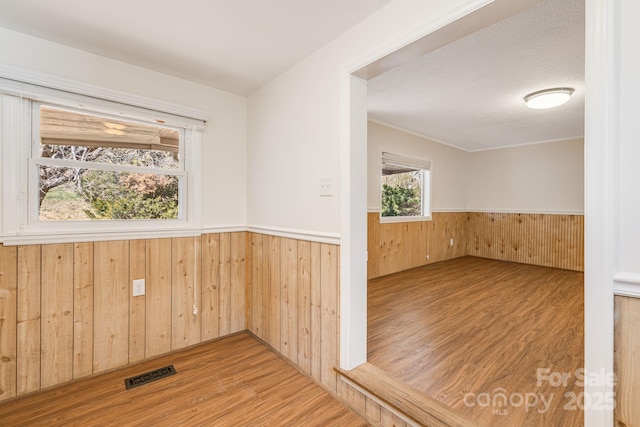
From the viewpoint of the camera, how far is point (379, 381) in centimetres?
164

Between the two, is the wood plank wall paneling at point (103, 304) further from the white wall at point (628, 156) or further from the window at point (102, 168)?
the white wall at point (628, 156)

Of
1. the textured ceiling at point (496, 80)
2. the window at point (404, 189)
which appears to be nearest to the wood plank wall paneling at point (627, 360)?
the textured ceiling at point (496, 80)

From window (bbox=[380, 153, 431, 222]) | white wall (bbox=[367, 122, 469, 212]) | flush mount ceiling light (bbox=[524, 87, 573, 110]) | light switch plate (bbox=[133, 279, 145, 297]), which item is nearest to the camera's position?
light switch plate (bbox=[133, 279, 145, 297])

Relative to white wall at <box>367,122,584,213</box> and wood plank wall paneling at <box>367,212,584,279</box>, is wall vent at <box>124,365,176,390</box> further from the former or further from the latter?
white wall at <box>367,122,584,213</box>

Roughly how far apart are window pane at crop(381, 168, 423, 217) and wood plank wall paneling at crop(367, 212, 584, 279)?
23cm

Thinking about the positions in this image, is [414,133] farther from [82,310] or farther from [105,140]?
[82,310]

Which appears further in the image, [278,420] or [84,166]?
[84,166]

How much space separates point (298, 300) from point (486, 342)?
154cm

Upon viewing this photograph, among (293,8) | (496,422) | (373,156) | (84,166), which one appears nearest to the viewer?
(496,422)

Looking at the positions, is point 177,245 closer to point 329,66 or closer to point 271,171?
point 271,171

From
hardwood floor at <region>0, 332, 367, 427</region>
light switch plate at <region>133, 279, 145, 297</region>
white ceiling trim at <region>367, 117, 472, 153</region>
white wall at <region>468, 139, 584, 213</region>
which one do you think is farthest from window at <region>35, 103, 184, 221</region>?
white wall at <region>468, 139, 584, 213</region>

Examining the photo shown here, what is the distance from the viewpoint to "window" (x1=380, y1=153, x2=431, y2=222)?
4.34 meters

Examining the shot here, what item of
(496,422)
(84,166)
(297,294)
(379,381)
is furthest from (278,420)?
(84,166)

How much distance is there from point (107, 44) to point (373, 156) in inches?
121
